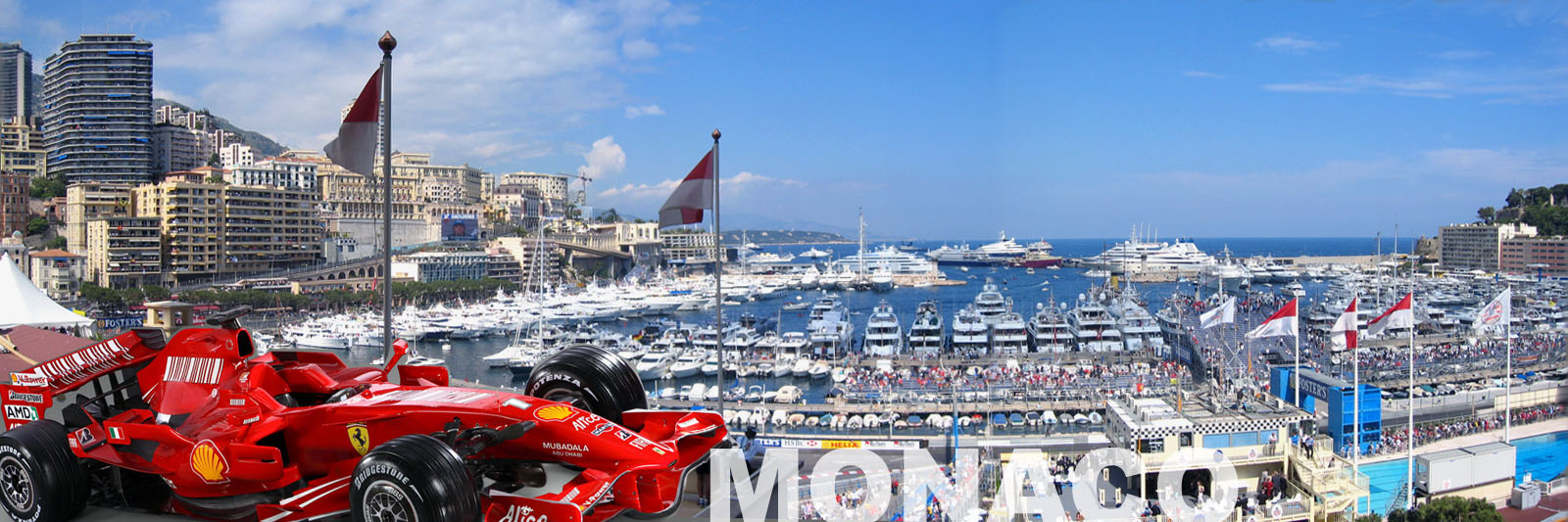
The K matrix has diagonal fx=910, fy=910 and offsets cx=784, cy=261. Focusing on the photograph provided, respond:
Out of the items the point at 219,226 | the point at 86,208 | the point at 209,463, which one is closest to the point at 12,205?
the point at 86,208

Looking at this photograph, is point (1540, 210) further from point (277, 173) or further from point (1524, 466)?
point (277, 173)

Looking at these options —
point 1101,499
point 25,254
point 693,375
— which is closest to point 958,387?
point 693,375

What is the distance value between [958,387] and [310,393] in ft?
55.3

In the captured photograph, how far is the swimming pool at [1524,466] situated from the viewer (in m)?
9.73

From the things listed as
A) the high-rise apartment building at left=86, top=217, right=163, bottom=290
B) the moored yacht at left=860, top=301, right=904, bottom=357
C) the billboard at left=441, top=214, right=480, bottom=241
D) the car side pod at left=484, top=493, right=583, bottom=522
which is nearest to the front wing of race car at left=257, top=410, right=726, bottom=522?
the car side pod at left=484, top=493, right=583, bottom=522

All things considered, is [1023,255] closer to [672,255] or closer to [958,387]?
[672,255]

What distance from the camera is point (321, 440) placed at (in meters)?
2.40

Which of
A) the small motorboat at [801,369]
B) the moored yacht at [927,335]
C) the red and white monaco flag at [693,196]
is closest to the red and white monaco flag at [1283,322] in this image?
the red and white monaco flag at [693,196]

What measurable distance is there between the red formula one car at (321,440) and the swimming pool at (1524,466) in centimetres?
900

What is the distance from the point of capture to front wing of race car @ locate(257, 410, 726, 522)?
82.9 inches

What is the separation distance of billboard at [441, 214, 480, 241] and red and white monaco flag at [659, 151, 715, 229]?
49.3m

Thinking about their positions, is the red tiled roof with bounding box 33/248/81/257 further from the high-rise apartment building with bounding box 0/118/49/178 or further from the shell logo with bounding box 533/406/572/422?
the shell logo with bounding box 533/406/572/422

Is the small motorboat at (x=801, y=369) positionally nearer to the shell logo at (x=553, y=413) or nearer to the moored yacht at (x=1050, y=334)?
the moored yacht at (x=1050, y=334)

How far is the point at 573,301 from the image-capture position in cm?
3506
